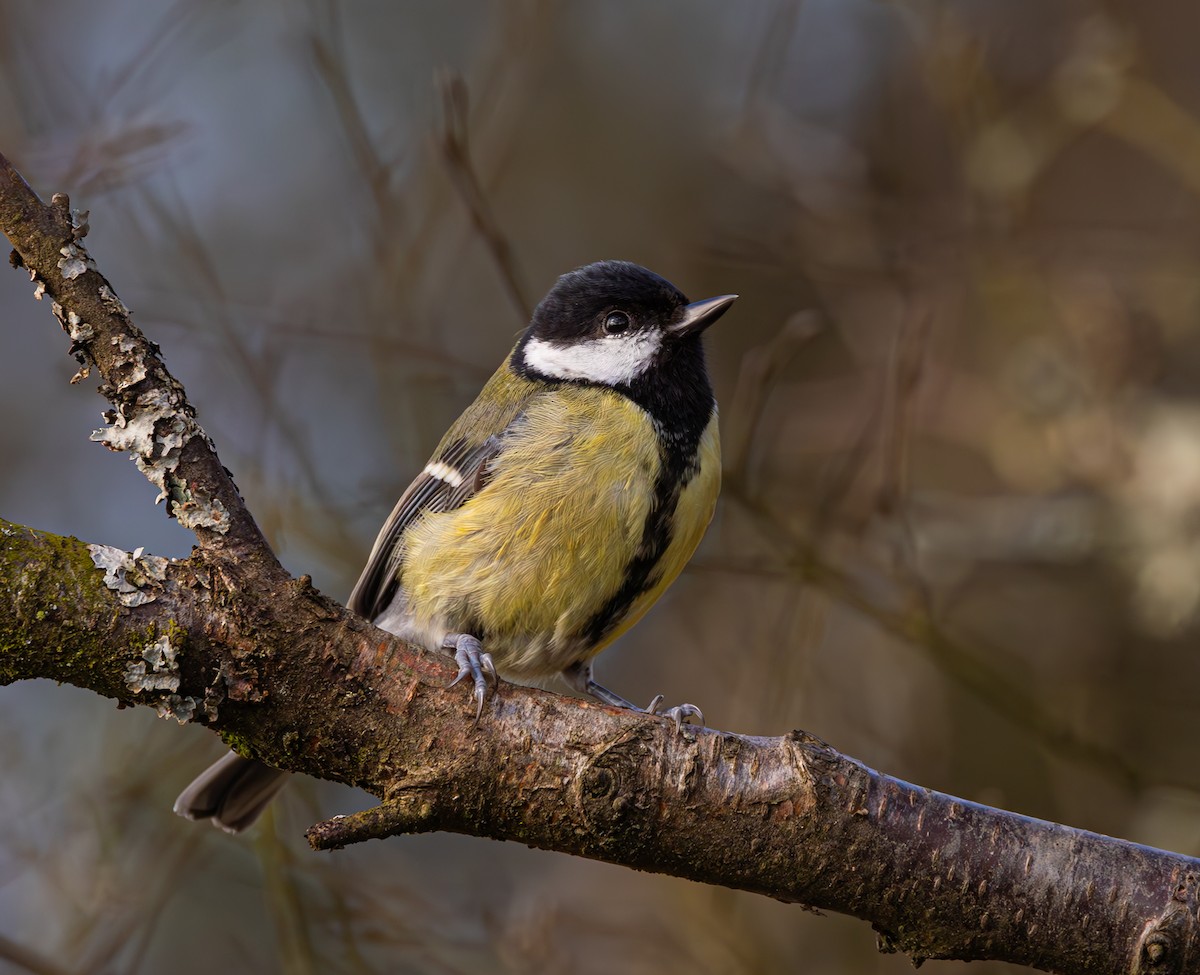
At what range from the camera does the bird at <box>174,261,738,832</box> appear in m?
2.97

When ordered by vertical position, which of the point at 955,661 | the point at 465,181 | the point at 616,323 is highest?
the point at 465,181

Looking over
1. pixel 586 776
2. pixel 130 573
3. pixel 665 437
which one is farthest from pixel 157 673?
pixel 665 437

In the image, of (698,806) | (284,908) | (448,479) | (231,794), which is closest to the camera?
(698,806)

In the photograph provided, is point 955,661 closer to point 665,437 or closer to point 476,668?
point 665,437

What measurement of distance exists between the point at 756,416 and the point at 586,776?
1.80 m

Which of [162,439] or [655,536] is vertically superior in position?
[655,536]

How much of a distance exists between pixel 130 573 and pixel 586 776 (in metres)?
0.86

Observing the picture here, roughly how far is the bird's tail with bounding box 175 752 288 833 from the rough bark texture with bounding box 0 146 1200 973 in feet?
3.59

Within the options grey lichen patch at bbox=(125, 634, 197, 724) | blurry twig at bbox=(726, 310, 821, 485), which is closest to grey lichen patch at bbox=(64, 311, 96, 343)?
grey lichen patch at bbox=(125, 634, 197, 724)

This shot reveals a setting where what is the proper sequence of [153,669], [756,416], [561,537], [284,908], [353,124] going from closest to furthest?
[153,669], [561,537], [284,908], [756,416], [353,124]

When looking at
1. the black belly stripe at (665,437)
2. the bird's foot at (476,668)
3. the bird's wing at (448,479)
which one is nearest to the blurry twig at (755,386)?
the black belly stripe at (665,437)

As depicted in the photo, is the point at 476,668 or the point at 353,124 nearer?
the point at 476,668

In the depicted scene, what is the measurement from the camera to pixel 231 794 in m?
3.12

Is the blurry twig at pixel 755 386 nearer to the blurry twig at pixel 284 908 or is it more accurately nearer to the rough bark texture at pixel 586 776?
the rough bark texture at pixel 586 776
